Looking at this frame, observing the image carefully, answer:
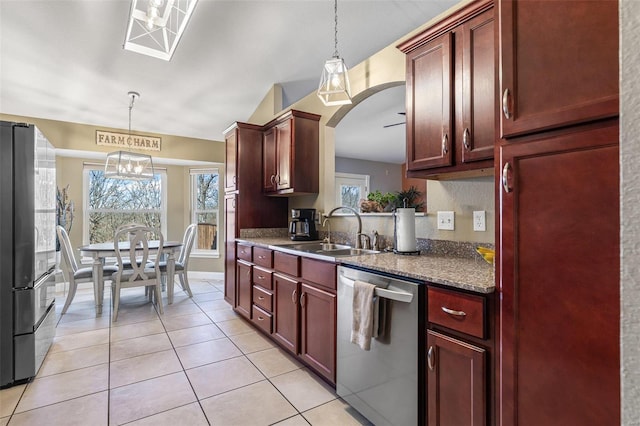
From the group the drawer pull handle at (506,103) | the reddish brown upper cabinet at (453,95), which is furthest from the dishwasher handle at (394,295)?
the drawer pull handle at (506,103)

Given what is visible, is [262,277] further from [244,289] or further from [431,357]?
[431,357]

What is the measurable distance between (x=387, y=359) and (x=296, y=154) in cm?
216

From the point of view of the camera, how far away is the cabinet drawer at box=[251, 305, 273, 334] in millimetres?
2834

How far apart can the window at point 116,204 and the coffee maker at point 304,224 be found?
3.26m

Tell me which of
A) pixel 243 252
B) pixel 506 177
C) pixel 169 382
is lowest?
pixel 169 382

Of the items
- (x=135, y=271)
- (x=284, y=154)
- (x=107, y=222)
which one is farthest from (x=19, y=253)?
(x=107, y=222)

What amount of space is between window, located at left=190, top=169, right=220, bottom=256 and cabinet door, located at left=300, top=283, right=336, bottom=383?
150 inches

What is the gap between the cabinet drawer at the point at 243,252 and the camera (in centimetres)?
327

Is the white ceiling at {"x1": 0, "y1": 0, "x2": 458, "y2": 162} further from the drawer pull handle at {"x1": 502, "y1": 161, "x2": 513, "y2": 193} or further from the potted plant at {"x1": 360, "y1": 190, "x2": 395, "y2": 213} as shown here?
the drawer pull handle at {"x1": 502, "y1": 161, "x2": 513, "y2": 193}

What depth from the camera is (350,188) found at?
7293 mm

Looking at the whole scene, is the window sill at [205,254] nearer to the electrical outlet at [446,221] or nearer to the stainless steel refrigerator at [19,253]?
the stainless steel refrigerator at [19,253]

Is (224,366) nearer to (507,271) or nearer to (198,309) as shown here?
(198,309)

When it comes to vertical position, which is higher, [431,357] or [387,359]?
[431,357]

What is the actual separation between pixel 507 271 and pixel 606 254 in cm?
29
